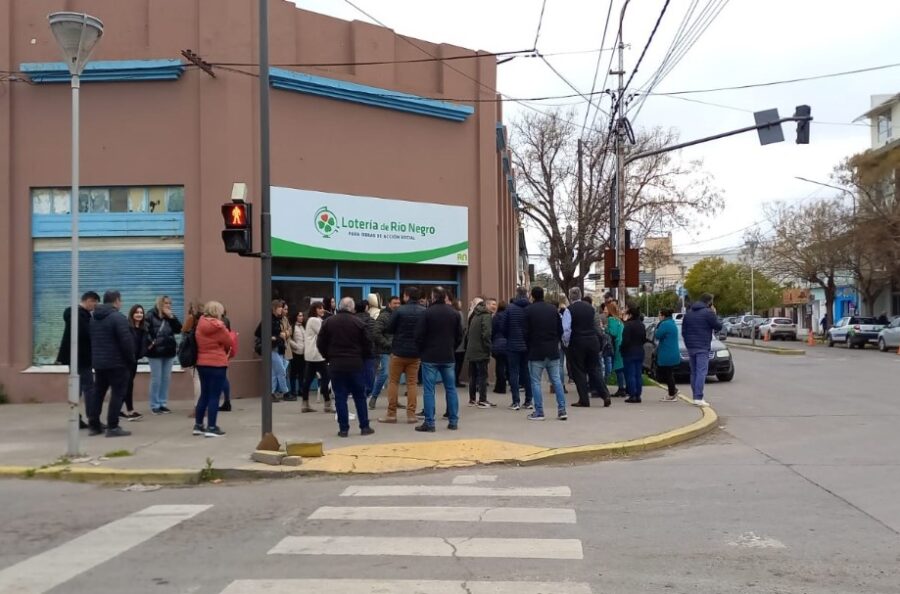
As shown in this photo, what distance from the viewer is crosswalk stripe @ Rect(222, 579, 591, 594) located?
15.7 ft

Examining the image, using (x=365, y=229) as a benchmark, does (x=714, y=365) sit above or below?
below

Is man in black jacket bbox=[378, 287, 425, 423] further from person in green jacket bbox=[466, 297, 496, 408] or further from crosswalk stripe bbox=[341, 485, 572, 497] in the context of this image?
crosswalk stripe bbox=[341, 485, 572, 497]

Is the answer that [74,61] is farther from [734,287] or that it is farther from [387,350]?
[734,287]

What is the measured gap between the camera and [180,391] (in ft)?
45.6

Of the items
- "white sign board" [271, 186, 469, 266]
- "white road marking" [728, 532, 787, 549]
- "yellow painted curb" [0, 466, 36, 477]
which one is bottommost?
"white road marking" [728, 532, 787, 549]

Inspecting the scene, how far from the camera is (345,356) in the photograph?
1013 centimetres

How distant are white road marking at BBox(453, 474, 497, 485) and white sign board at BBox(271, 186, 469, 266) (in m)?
7.16

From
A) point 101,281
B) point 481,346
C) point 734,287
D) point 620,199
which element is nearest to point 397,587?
point 481,346

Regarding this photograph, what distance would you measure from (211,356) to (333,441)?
1894mm

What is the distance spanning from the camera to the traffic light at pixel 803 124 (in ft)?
59.4

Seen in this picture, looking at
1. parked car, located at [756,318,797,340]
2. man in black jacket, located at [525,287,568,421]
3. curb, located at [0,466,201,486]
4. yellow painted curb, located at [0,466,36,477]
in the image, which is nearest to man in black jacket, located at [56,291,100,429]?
yellow painted curb, located at [0,466,36,477]

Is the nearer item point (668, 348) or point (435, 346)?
point (435, 346)

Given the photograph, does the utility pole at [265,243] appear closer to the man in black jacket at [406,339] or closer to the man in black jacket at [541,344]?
the man in black jacket at [406,339]

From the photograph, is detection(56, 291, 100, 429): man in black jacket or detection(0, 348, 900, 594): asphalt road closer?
detection(0, 348, 900, 594): asphalt road
